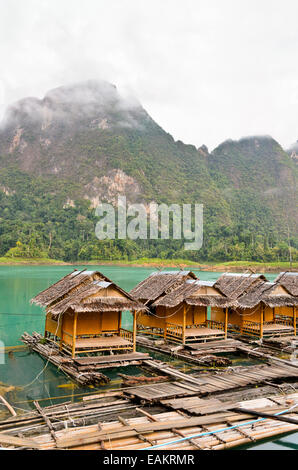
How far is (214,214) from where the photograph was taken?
83938 mm

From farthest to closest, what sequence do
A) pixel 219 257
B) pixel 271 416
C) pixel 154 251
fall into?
pixel 154 251 < pixel 219 257 < pixel 271 416

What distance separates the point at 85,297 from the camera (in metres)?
10.1

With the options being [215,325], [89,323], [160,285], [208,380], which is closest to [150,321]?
[160,285]

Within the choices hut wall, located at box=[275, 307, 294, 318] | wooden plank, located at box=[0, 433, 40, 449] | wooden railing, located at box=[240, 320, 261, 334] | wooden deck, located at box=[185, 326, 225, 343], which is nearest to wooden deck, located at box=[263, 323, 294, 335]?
wooden railing, located at box=[240, 320, 261, 334]

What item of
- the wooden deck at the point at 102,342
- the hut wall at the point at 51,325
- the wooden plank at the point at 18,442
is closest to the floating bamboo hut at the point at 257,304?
the wooden deck at the point at 102,342

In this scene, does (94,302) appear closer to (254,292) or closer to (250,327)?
(254,292)

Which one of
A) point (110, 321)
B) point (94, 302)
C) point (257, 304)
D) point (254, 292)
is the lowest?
point (110, 321)

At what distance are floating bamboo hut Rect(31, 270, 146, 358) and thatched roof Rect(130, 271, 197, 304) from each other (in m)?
1.55

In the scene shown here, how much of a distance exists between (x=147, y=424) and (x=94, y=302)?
15.2ft

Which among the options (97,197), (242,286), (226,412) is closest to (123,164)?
(97,197)

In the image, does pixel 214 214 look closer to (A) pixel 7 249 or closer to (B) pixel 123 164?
(B) pixel 123 164
